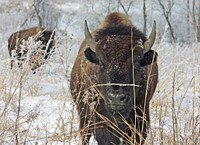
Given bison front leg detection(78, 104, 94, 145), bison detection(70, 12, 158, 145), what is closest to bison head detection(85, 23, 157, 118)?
bison detection(70, 12, 158, 145)

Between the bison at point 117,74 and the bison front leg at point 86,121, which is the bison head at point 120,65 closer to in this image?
the bison at point 117,74

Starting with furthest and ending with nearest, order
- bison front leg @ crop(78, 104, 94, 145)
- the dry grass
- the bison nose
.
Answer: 1. bison front leg @ crop(78, 104, 94, 145)
2. the bison nose
3. the dry grass

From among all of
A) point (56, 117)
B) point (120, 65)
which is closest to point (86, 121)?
point (56, 117)

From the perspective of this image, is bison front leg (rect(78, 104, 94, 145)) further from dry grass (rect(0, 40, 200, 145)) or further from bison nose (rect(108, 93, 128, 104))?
bison nose (rect(108, 93, 128, 104))

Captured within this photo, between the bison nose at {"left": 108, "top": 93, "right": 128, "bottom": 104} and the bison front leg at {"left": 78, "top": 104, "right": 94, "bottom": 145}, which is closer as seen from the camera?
the bison nose at {"left": 108, "top": 93, "right": 128, "bottom": 104}

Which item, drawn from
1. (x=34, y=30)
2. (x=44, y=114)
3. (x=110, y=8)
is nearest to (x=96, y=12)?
(x=110, y=8)

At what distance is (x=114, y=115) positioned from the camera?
14.7 feet

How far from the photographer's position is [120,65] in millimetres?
4359

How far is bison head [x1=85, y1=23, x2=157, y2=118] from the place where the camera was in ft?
13.7

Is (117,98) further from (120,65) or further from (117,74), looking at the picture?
(120,65)

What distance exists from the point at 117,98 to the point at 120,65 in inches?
16.4

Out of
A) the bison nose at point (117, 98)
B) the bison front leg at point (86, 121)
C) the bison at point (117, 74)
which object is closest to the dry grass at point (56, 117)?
the bison front leg at point (86, 121)

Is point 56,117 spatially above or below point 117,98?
below

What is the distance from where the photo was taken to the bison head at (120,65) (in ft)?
13.7
